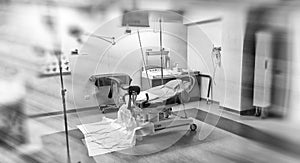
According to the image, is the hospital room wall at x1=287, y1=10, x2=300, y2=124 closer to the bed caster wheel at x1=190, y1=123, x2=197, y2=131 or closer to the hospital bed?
the hospital bed

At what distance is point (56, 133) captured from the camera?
0.41m

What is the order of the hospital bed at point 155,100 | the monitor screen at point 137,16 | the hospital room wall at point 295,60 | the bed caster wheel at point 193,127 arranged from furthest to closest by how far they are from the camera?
the bed caster wheel at point 193,127 → the hospital bed at point 155,100 → the monitor screen at point 137,16 → the hospital room wall at point 295,60

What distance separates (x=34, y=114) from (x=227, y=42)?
0.34 meters

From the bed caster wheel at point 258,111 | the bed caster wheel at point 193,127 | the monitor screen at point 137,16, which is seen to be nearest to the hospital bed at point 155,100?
the bed caster wheel at point 193,127

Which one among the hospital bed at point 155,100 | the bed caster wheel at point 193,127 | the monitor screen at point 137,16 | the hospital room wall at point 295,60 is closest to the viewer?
the hospital room wall at point 295,60

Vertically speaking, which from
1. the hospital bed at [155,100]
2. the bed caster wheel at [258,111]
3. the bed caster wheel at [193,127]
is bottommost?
the bed caster wheel at [193,127]

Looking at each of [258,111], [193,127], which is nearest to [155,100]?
[193,127]

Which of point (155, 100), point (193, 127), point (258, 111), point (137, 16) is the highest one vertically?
point (137, 16)

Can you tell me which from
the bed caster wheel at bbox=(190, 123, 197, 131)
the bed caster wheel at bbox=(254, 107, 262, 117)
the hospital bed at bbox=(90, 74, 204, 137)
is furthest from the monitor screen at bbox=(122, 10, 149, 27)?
the bed caster wheel at bbox=(190, 123, 197, 131)

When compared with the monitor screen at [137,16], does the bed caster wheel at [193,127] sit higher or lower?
lower

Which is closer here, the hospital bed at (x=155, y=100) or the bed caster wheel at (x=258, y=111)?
the bed caster wheel at (x=258, y=111)

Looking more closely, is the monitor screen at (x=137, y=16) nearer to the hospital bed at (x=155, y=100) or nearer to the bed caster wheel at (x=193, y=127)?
the hospital bed at (x=155, y=100)

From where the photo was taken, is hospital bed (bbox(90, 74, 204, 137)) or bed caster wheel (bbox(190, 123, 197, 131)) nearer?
hospital bed (bbox(90, 74, 204, 137))

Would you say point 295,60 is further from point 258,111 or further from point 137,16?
point 137,16
